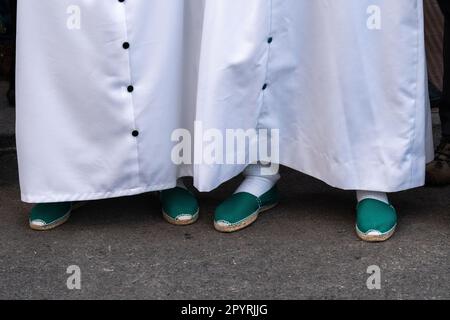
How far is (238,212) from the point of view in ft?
6.59

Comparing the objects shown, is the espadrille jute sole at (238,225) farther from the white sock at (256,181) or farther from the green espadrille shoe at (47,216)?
the green espadrille shoe at (47,216)

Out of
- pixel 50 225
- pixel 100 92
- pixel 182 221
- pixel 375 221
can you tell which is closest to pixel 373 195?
pixel 375 221

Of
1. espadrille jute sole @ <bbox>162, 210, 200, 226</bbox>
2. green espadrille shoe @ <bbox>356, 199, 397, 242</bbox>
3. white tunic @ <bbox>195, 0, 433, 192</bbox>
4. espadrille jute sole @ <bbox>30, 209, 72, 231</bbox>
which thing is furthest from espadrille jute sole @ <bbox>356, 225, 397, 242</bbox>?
espadrille jute sole @ <bbox>30, 209, 72, 231</bbox>

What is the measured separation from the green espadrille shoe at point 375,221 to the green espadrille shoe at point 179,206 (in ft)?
1.33

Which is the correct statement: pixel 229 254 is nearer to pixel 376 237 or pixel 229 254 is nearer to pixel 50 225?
pixel 376 237

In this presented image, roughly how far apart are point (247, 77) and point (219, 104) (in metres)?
0.09

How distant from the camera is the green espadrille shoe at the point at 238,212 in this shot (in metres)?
1.99

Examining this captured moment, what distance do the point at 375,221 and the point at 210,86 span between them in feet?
1.60

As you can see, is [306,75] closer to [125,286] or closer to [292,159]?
[292,159]

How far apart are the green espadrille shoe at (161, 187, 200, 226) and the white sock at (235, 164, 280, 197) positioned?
12 cm

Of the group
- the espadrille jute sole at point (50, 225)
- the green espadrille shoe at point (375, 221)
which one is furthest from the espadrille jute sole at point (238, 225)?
the espadrille jute sole at point (50, 225)

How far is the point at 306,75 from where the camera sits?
1969mm

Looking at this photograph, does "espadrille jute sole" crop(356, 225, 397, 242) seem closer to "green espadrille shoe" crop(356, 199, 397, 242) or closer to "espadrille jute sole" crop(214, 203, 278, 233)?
"green espadrille shoe" crop(356, 199, 397, 242)
